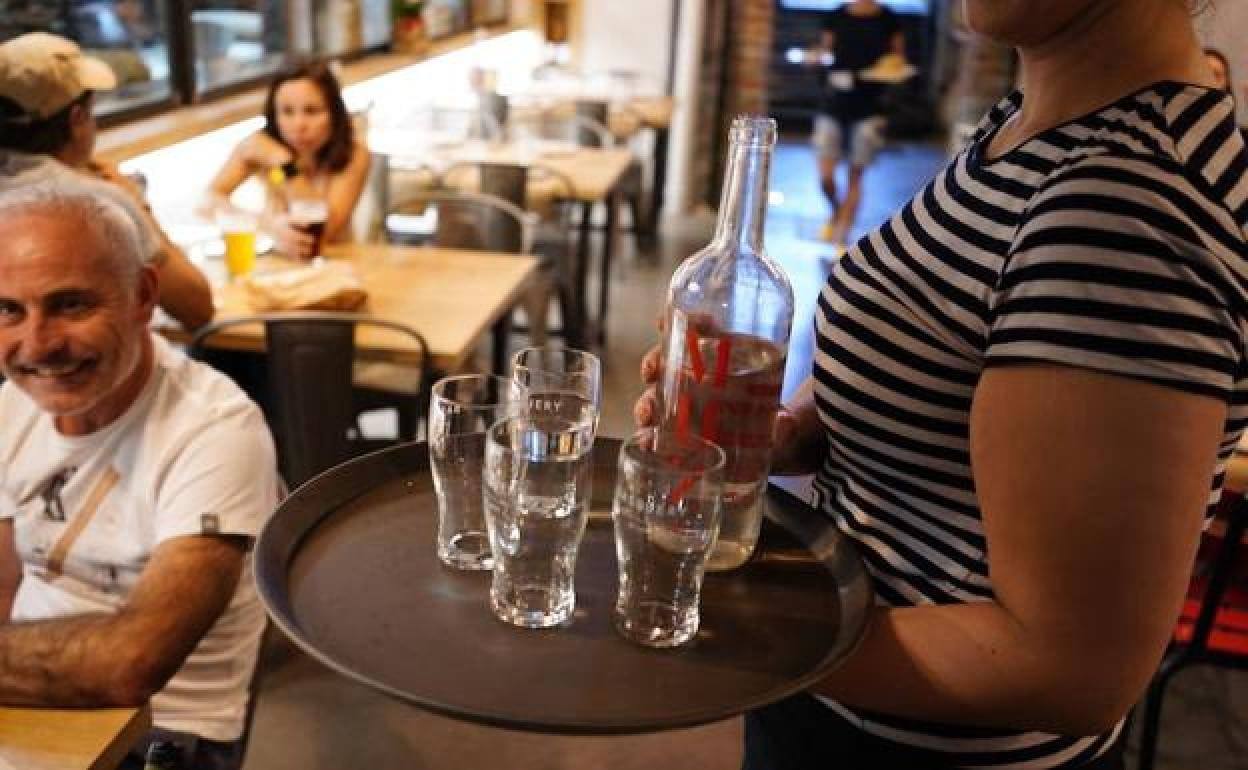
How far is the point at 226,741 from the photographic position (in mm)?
1658

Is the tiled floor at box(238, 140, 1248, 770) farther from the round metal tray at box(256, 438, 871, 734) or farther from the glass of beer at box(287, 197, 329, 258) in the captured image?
the round metal tray at box(256, 438, 871, 734)

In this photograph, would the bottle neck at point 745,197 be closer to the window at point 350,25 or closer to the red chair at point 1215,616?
the red chair at point 1215,616

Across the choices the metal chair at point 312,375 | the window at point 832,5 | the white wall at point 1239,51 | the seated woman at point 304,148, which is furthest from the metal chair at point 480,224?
the window at point 832,5

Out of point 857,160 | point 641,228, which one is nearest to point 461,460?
point 641,228

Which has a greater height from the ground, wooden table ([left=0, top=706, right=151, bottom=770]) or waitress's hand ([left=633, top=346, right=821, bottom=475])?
waitress's hand ([left=633, top=346, right=821, bottom=475])

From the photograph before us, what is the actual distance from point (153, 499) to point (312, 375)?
3.67 feet

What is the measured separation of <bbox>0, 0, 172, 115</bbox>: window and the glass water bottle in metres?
2.99

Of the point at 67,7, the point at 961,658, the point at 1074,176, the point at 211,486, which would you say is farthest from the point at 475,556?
the point at 67,7

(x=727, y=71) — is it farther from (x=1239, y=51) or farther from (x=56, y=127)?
(x=56, y=127)

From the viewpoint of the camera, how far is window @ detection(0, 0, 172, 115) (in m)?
3.35

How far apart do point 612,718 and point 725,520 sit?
0.27 metres

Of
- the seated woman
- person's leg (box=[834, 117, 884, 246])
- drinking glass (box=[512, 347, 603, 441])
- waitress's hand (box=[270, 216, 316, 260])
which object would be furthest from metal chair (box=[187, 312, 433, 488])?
person's leg (box=[834, 117, 884, 246])

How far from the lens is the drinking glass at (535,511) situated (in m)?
0.81

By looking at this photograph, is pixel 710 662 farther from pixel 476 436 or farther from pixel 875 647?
pixel 476 436
